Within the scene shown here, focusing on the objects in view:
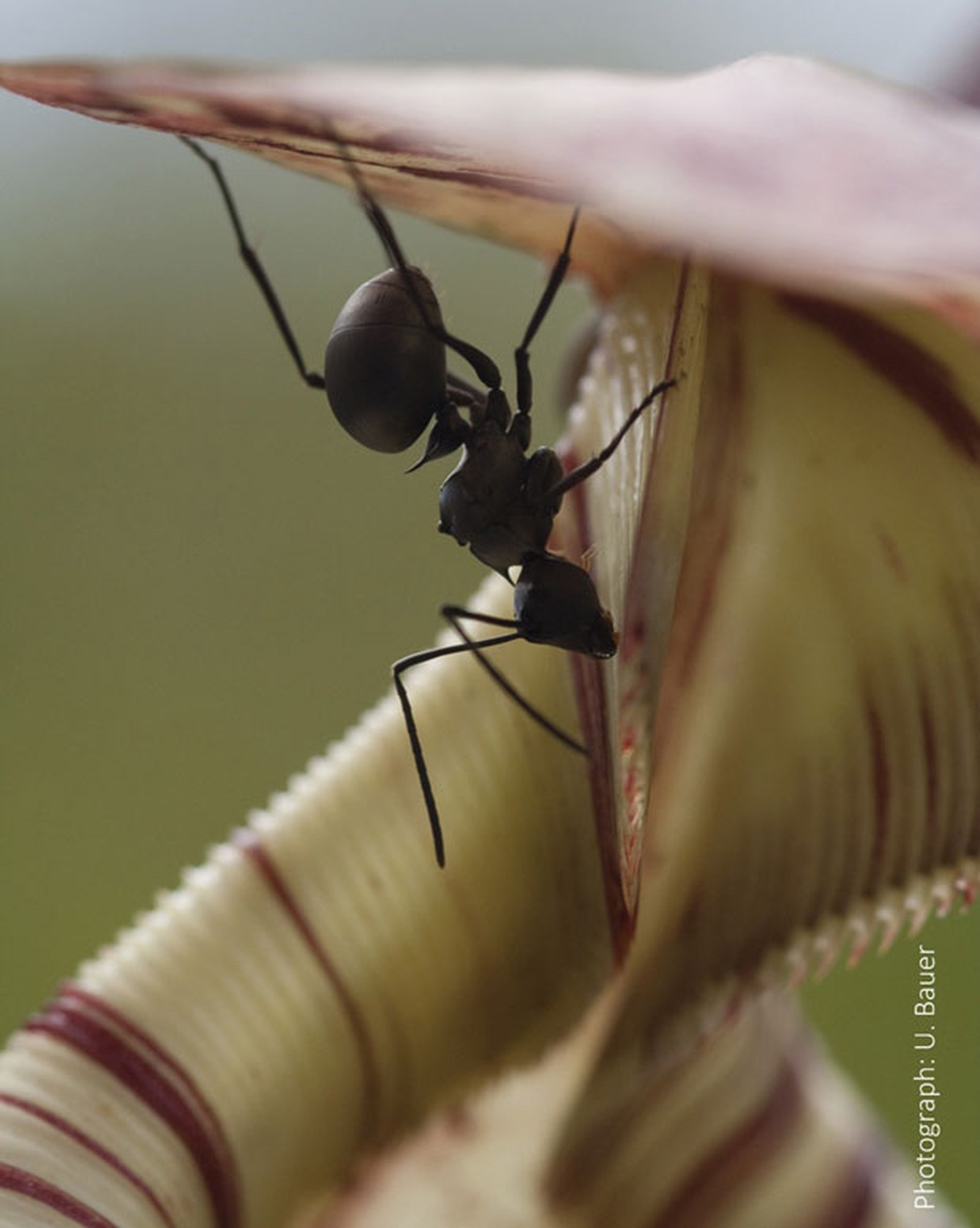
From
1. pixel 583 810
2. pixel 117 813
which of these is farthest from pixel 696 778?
pixel 117 813

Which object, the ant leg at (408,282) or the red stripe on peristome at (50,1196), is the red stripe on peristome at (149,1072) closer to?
the red stripe on peristome at (50,1196)

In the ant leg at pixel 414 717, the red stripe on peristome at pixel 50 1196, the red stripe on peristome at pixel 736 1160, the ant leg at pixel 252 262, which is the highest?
the ant leg at pixel 252 262

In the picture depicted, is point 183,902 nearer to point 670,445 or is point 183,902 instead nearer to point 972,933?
point 670,445

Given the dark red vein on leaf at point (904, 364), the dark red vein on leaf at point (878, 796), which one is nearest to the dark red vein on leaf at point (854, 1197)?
the dark red vein on leaf at point (878, 796)

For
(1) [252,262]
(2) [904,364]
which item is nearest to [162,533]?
(1) [252,262]

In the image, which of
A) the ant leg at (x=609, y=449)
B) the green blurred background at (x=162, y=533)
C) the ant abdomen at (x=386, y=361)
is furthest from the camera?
the green blurred background at (x=162, y=533)

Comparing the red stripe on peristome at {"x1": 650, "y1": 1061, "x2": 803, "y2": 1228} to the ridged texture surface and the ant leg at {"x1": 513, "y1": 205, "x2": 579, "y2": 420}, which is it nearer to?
the ridged texture surface

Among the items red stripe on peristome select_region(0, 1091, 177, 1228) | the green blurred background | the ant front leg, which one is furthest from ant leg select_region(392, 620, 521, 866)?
the green blurred background

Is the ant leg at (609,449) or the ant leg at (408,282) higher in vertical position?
the ant leg at (408,282)
